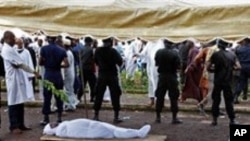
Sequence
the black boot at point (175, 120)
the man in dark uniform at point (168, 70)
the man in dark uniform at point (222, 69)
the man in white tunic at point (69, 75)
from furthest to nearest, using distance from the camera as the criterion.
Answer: the man in white tunic at point (69, 75)
the black boot at point (175, 120)
the man in dark uniform at point (168, 70)
the man in dark uniform at point (222, 69)

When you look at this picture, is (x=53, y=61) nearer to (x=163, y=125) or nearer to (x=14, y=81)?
(x=14, y=81)

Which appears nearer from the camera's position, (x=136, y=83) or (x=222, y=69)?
(x=222, y=69)

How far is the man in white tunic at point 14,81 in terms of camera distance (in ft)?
33.9

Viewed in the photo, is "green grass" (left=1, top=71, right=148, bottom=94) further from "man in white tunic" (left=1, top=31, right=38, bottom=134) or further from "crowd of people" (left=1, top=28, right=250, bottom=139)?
"man in white tunic" (left=1, top=31, right=38, bottom=134)

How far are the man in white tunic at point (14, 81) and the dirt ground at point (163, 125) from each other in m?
0.35

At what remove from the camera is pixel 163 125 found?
39.9 feet

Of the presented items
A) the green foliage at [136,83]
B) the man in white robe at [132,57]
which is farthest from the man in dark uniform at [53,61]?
the man in white robe at [132,57]

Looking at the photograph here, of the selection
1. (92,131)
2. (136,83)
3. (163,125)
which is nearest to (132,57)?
(136,83)

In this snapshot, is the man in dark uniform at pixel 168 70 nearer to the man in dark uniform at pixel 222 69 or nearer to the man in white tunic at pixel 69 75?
the man in dark uniform at pixel 222 69

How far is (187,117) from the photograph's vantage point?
13234mm

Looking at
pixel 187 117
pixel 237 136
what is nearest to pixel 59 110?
pixel 187 117

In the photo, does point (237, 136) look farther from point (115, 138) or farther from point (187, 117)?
point (187, 117)

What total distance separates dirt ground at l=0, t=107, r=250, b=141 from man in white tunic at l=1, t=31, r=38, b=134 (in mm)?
352

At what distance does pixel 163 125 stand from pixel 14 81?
3.20m
